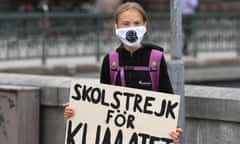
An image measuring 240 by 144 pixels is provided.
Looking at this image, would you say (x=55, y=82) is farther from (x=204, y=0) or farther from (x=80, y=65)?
(x=204, y=0)

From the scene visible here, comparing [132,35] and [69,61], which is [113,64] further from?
[69,61]

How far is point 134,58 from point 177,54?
1.54 ft

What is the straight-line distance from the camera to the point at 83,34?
50.9 feet

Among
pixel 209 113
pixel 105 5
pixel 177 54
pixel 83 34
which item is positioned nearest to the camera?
pixel 177 54

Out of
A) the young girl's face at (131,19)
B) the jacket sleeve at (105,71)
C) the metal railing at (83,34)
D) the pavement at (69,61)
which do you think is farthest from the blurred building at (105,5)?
the young girl's face at (131,19)

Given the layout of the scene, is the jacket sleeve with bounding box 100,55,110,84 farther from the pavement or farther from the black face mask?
the pavement

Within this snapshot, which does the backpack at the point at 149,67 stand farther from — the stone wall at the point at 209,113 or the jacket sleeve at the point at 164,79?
the stone wall at the point at 209,113

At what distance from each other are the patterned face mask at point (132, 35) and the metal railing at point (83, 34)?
30.6 ft

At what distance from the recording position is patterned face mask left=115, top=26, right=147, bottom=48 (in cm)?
506

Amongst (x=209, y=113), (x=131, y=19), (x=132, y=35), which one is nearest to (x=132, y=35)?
(x=132, y=35)

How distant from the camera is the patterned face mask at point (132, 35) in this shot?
199 inches

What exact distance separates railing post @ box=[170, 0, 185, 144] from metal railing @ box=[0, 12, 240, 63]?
889cm

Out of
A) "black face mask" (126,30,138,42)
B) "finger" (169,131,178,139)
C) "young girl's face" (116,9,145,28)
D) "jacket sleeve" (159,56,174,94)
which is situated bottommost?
"finger" (169,131,178,139)

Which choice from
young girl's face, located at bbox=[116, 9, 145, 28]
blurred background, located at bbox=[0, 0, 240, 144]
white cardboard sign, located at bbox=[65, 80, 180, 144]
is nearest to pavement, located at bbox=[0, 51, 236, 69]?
blurred background, located at bbox=[0, 0, 240, 144]
